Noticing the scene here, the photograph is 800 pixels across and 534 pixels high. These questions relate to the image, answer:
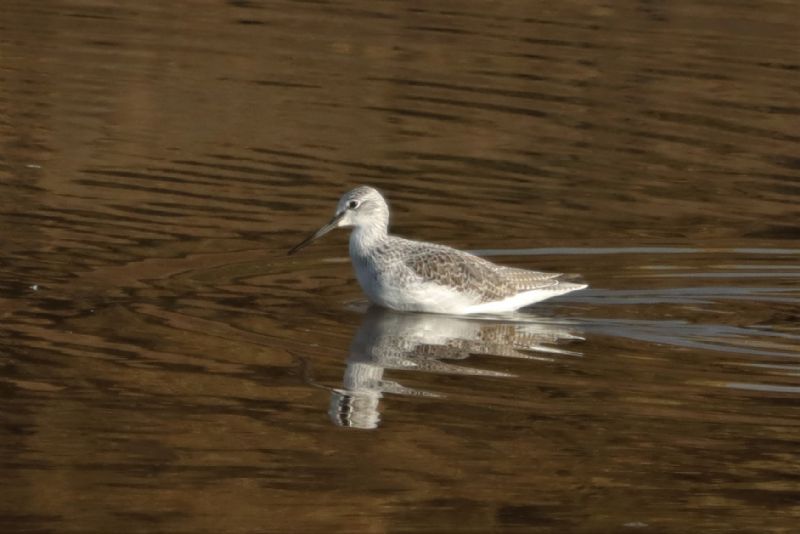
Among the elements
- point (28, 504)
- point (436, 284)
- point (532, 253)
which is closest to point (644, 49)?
point (532, 253)

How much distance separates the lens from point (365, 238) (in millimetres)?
14734

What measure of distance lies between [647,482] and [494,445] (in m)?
0.94

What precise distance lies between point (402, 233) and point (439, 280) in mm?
2682

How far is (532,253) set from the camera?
53.4 ft

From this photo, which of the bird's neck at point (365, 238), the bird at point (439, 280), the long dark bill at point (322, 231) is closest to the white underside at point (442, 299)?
the bird at point (439, 280)

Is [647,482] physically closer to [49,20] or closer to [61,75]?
[61,75]

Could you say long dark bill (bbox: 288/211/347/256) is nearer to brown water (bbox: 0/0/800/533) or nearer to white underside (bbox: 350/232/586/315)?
brown water (bbox: 0/0/800/533)

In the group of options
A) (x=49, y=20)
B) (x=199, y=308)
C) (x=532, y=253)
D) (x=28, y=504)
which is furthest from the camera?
(x=49, y=20)

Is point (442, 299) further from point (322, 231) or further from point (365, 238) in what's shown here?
point (322, 231)

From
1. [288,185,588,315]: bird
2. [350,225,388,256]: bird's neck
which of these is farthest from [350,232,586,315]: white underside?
[350,225,388,256]: bird's neck

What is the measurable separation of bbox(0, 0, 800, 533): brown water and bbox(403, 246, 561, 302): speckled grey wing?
0.27 m

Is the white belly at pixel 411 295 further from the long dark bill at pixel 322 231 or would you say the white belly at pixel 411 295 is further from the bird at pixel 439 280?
the long dark bill at pixel 322 231

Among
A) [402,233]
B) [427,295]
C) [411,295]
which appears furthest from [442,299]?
[402,233]

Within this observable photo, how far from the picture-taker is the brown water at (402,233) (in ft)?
33.2
